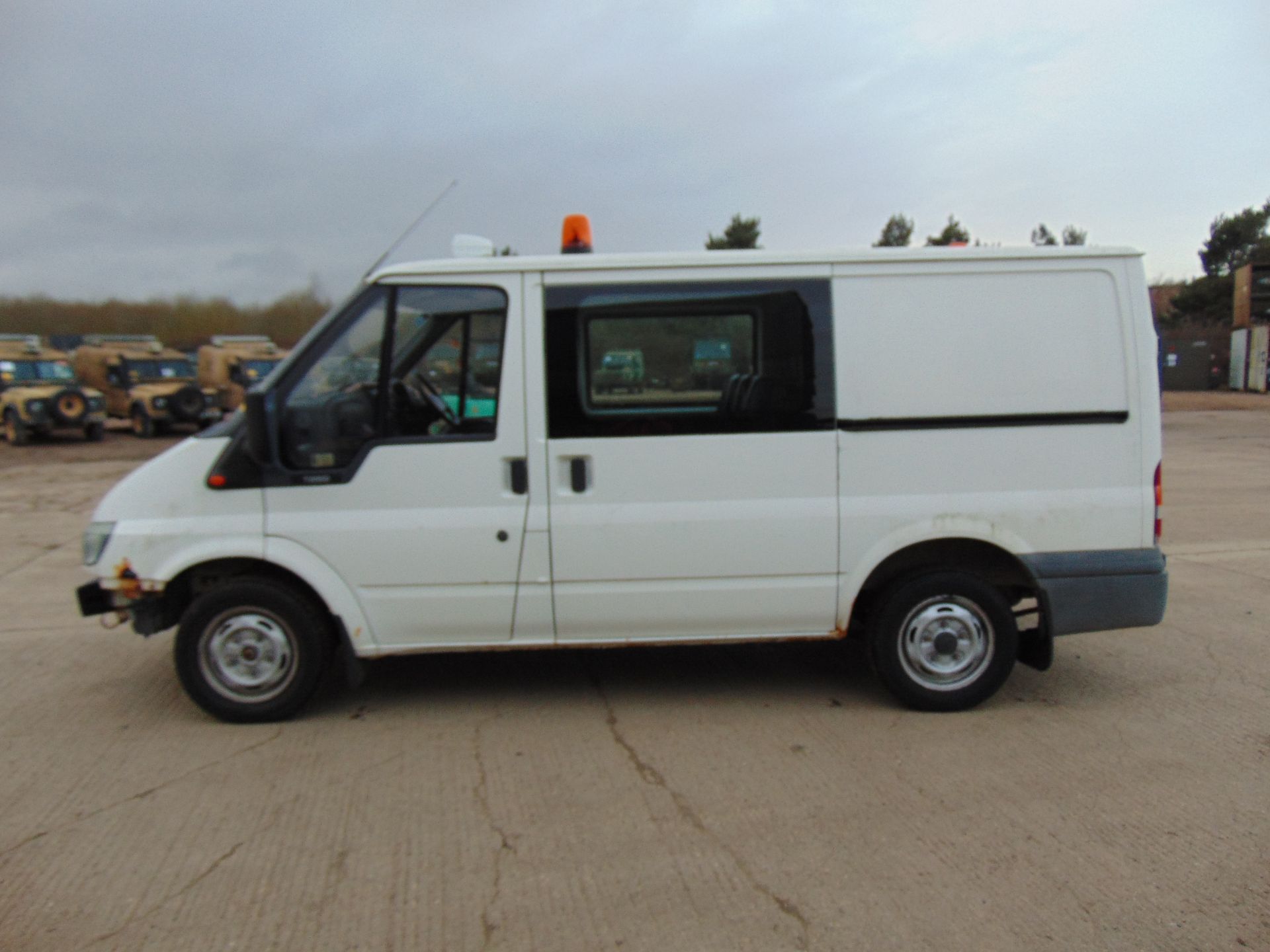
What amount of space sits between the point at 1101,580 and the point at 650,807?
236 cm

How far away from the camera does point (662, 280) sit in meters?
4.26

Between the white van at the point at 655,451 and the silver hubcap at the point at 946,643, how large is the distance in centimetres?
35

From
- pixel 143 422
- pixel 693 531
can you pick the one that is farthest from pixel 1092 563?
pixel 143 422

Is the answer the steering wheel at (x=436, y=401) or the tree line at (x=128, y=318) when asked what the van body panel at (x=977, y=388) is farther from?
the tree line at (x=128, y=318)

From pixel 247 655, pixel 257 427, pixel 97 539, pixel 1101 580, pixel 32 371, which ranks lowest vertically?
pixel 247 655

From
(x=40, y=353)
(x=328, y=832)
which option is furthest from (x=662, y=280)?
(x=40, y=353)

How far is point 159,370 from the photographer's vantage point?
24.2 meters

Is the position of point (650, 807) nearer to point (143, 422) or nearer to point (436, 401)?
point (436, 401)

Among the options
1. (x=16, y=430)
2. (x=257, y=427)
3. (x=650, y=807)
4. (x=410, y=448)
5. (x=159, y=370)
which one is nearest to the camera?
(x=650, y=807)

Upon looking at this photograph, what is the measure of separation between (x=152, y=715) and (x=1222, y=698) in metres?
5.26

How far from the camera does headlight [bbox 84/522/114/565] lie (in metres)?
4.32

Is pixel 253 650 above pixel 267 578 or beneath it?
beneath

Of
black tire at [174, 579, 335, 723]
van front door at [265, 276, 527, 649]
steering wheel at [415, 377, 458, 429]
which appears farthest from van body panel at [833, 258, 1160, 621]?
black tire at [174, 579, 335, 723]

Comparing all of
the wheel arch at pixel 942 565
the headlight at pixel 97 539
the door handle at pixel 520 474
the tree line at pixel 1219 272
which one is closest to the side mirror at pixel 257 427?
the headlight at pixel 97 539
